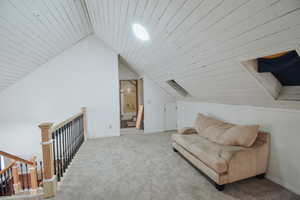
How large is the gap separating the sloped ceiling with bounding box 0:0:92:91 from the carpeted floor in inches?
92.7

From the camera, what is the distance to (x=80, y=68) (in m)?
4.35

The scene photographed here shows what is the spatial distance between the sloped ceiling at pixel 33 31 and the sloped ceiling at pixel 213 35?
55 cm

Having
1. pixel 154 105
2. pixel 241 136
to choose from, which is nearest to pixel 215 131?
pixel 241 136

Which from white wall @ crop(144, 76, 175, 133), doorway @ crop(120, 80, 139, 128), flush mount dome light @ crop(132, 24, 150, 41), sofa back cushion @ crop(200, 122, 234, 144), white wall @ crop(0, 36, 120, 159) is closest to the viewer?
flush mount dome light @ crop(132, 24, 150, 41)

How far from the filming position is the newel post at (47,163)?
6.27 ft

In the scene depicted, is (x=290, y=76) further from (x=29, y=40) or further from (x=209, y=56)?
(x=29, y=40)

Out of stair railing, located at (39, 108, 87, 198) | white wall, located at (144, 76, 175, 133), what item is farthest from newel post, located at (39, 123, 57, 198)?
white wall, located at (144, 76, 175, 133)

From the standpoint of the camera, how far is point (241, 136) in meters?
2.21

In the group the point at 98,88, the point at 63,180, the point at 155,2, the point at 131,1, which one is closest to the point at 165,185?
the point at 63,180

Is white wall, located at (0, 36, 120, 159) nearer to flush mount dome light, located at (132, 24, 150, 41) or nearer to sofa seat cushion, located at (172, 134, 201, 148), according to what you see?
flush mount dome light, located at (132, 24, 150, 41)

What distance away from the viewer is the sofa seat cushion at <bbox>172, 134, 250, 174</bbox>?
1.95 m

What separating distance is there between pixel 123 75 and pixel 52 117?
8.61ft

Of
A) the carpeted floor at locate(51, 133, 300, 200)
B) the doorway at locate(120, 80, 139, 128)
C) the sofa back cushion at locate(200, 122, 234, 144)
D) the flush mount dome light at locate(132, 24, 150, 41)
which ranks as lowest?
the carpeted floor at locate(51, 133, 300, 200)

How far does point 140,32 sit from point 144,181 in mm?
2375
